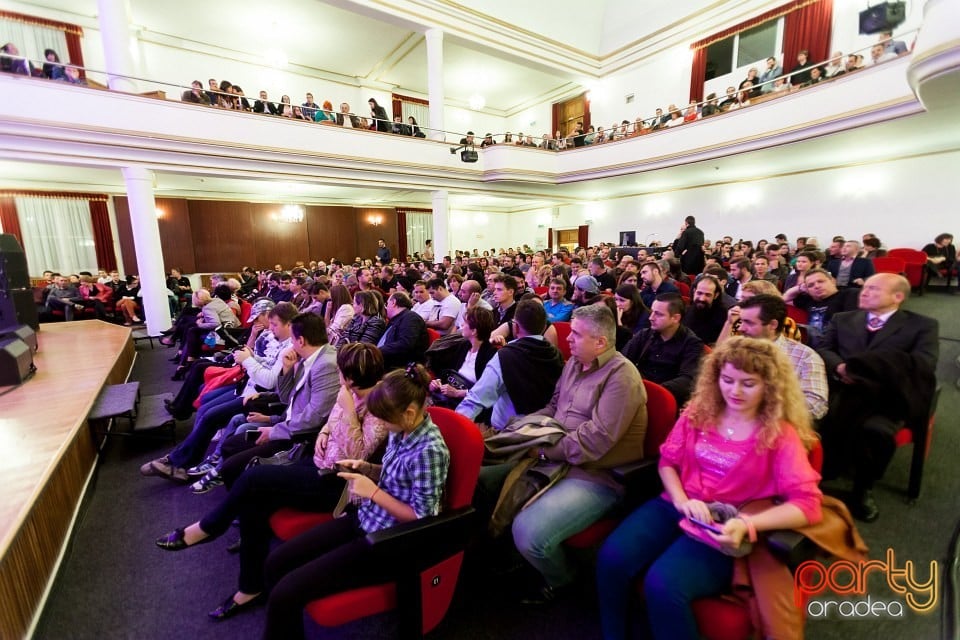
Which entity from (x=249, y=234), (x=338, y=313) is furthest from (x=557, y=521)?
(x=249, y=234)

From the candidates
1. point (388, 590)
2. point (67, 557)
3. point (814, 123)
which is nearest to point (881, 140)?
point (814, 123)

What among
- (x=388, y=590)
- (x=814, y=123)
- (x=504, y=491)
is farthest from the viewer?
(x=814, y=123)

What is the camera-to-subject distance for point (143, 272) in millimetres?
7359

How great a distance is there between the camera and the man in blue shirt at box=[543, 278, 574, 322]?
390cm

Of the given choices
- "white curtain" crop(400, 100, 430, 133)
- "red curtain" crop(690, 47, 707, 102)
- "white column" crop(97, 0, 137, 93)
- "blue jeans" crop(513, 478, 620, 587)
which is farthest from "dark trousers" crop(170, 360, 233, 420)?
"red curtain" crop(690, 47, 707, 102)

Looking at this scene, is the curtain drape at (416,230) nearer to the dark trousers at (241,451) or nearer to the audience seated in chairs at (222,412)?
the audience seated in chairs at (222,412)

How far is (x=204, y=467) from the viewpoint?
8.99ft

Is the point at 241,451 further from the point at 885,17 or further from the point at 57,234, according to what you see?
the point at 57,234

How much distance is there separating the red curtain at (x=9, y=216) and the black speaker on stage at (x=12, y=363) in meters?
8.74

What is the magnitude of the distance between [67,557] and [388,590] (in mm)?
1983

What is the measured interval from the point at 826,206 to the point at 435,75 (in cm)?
919

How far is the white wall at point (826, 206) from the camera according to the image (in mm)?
8156

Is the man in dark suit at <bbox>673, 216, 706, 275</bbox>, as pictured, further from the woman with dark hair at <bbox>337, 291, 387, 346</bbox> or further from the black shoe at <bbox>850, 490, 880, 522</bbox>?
the woman with dark hair at <bbox>337, 291, 387, 346</bbox>

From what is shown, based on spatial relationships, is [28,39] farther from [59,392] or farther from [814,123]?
[814,123]
